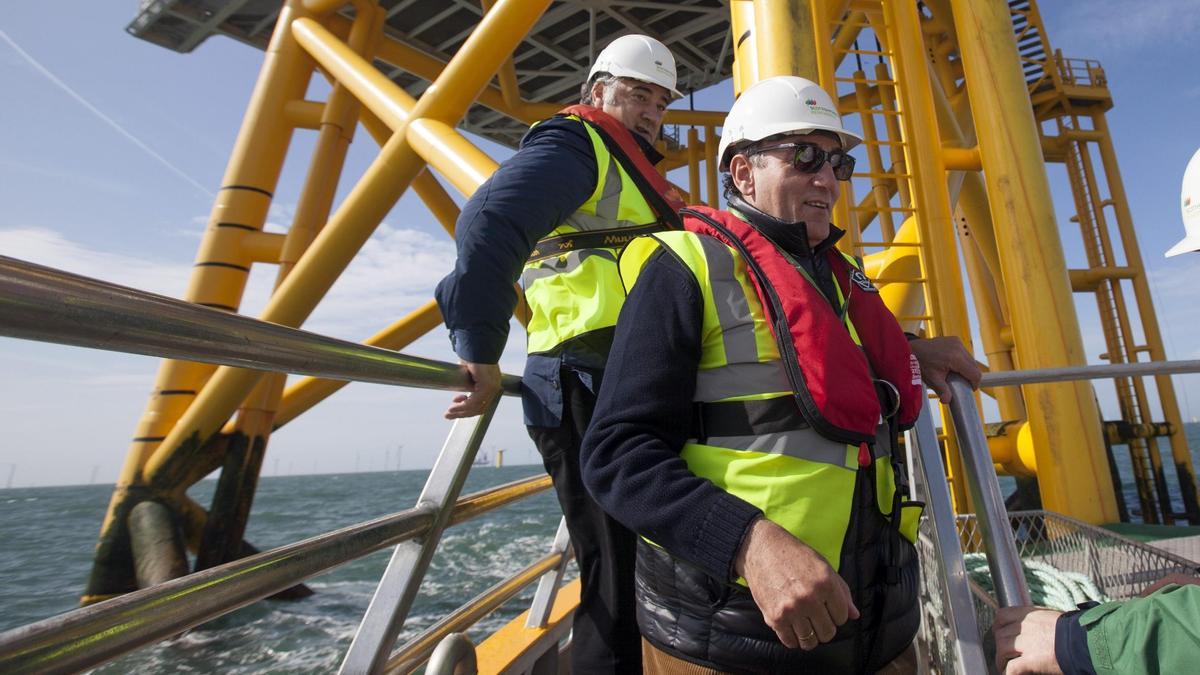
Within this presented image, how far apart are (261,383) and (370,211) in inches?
96.8

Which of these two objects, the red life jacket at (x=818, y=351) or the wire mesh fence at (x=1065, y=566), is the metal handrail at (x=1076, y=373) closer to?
the wire mesh fence at (x=1065, y=566)

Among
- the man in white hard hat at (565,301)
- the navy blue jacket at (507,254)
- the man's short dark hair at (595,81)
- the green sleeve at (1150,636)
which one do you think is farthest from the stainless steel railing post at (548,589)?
the green sleeve at (1150,636)

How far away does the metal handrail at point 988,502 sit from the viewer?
1242 millimetres

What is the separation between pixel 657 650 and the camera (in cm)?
106

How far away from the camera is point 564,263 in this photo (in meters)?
1.63

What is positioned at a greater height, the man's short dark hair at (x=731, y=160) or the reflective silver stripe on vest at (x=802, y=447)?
the man's short dark hair at (x=731, y=160)

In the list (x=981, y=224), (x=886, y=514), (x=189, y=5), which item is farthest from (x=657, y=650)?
(x=189, y=5)

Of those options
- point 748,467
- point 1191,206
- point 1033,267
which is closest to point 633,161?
point 748,467

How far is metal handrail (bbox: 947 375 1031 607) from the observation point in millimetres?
1242

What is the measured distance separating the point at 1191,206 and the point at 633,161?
160 cm

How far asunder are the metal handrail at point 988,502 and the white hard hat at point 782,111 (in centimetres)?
66

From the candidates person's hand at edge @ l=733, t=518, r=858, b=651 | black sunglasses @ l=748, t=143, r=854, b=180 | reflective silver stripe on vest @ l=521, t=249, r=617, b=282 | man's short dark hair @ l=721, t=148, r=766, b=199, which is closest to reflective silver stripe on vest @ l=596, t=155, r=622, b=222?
reflective silver stripe on vest @ l=521, t=249, r=617, b=282

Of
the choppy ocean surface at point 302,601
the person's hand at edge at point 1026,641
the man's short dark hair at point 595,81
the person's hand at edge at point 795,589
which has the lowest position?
the choppy ocean surface at point 302,601

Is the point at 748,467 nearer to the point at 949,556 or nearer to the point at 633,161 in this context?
the point at 949,556
